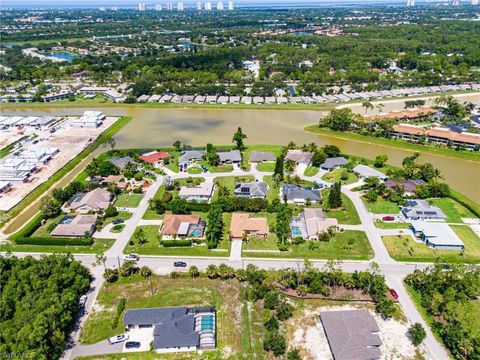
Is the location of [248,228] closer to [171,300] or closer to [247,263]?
[247,263]

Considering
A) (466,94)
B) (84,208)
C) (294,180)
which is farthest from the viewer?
(466,94)

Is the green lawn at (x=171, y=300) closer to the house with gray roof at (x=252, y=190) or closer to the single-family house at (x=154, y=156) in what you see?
the house with gray roof at (x=252, y=190)

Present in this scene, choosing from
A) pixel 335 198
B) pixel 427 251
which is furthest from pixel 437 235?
pixel 335 198

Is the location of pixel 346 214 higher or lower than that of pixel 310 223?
lower

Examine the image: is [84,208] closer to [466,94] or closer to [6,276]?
[6,276]

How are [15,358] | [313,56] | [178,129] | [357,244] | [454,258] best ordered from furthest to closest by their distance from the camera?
[313,56] < [178,129] < [357,244] < [454,258] < [15,358]

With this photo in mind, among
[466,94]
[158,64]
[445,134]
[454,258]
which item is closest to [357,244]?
[454,258]

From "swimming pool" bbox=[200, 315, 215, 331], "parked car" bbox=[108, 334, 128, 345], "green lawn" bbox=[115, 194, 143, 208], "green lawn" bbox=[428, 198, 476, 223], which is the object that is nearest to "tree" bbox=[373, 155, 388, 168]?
"green lawn" bbox=[428, 198, 476, 223]
